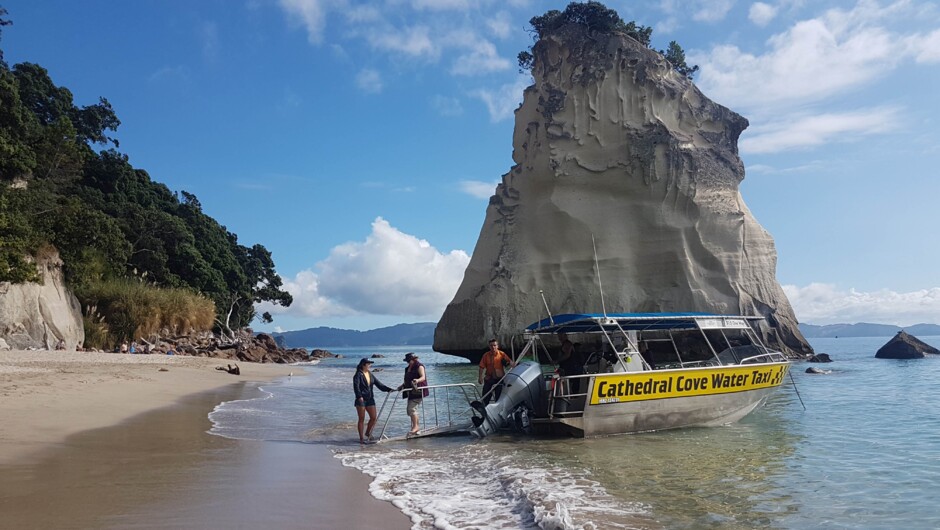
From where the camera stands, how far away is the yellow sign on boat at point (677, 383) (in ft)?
38.4

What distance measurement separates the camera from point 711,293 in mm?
39188

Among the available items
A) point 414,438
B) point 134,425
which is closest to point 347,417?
point 414,438

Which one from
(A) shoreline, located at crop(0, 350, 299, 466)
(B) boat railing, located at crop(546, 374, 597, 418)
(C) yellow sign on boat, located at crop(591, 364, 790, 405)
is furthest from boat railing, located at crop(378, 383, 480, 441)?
(A) shoreline, located at crop(0, 350, 299, 466)

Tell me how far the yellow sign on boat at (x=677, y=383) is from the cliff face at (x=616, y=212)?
25.5 metres

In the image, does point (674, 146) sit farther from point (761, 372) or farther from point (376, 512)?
point (376, 512)

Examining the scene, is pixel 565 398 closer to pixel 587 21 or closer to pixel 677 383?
Answer: pixel 677 383

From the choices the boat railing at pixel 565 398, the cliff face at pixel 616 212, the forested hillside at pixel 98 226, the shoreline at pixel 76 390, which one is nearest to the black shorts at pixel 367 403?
the boat railing at pixel 565 398

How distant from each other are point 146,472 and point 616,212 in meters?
38.1

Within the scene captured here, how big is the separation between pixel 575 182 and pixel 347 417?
104ft

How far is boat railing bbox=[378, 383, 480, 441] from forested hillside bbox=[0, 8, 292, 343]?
14.3 metres

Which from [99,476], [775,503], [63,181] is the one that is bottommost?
[775,503]

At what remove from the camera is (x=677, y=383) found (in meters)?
12.4

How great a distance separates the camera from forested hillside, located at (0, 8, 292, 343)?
26.2 m

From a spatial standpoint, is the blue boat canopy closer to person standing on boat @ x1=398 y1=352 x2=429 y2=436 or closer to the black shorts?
person standing on boat @ x1=398 y1=352 x2=429 y2=436
